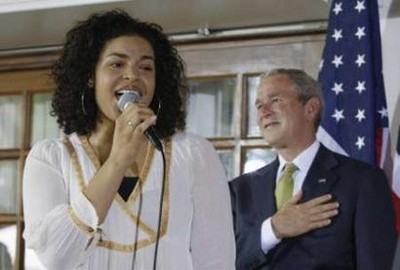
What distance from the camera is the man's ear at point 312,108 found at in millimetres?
2744

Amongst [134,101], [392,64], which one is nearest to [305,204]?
[392,64]

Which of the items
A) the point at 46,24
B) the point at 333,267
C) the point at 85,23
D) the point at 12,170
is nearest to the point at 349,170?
the point at 333,267

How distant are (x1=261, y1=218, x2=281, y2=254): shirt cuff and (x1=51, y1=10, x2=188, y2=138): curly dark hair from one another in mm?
687

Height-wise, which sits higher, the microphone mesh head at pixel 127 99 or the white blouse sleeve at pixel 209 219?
the microphone mesh head at pixel 127 99

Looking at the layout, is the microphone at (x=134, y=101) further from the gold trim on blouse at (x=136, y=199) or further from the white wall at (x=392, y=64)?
the white wall at (x=392, y=64)

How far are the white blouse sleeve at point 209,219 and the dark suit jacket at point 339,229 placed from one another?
73 cm

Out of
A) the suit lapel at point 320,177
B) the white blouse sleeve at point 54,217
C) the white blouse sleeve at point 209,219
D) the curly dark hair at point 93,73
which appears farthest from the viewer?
the suit lapel at point 320,177

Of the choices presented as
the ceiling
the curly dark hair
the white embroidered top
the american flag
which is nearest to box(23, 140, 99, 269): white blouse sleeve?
the white embroidered top

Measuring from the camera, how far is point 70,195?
170 centimetres

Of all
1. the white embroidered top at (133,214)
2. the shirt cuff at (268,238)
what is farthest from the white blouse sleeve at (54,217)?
the shirt cuff at (268,238)

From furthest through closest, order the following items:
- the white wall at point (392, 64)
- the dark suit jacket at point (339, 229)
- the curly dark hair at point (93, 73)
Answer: the white wall at point (392, 64), the dark suit jacket at point (339, 229), the curly dark hair at point (93, 73)

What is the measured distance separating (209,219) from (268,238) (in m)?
0.79

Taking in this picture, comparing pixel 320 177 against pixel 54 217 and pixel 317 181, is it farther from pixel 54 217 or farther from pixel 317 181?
pixel 54 217

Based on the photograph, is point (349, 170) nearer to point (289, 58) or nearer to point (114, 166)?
point (289, 58)
